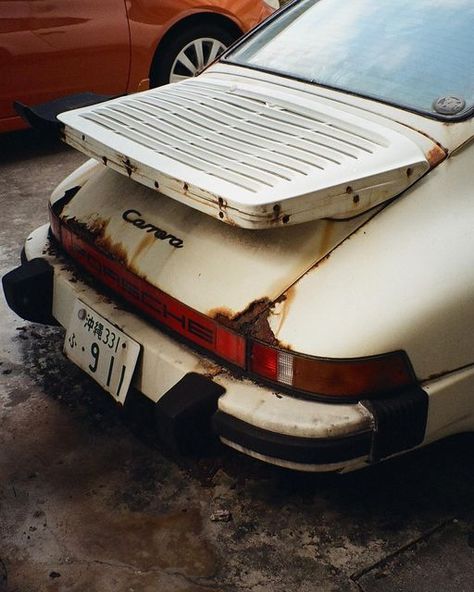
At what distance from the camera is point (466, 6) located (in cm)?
262

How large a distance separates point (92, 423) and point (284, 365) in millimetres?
1012

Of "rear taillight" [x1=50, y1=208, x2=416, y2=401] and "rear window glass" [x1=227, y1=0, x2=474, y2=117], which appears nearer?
"rear taillight" [x1=50, y1=208, x2=416, y2=401]

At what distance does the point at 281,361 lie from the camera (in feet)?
6.97

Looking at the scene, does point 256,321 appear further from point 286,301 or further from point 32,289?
point 32,289

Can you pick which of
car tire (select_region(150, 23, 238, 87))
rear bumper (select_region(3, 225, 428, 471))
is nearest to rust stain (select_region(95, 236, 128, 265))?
rear bumper (select_region(3, 225, 428, 471))

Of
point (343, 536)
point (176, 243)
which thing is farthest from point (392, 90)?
point (343, 536)

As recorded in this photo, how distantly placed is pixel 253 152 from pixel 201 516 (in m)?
1.08

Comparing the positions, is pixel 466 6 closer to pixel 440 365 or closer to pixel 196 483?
pixel 440 365

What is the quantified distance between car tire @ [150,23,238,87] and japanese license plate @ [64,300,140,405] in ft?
10.3

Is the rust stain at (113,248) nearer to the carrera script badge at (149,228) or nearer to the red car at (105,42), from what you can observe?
the carrera script badge at (149,228)

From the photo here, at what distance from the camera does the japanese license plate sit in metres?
2.42

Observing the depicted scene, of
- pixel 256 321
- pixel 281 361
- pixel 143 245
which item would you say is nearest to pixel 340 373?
pixel 281 361

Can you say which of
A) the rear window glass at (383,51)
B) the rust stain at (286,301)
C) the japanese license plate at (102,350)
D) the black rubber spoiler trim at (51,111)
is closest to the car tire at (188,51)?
the rear window glass at (383,51)

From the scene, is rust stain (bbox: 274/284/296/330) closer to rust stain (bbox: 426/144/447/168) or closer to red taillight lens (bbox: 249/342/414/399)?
red taillight lens (bbox: 249/342/414/399)
